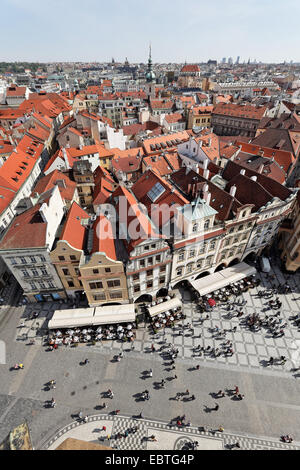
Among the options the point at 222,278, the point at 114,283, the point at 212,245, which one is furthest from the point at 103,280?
the point at 222,278

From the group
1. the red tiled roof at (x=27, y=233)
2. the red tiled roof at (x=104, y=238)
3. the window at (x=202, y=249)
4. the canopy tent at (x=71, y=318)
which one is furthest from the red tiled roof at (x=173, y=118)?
the canopy tent at (x=71, y=318)

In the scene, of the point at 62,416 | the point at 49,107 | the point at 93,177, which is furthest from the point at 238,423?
the point at 49,107

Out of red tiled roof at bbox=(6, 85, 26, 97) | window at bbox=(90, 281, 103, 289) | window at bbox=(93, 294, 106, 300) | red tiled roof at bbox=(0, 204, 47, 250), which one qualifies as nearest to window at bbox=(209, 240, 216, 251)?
window at bbox=(90, 281, 103, 289)

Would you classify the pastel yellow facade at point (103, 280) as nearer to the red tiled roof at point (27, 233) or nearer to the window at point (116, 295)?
the window at point (116, 295)

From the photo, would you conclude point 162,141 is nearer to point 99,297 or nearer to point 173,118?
point 173,118

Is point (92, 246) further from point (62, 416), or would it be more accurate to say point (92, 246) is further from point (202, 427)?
point (202, 427)

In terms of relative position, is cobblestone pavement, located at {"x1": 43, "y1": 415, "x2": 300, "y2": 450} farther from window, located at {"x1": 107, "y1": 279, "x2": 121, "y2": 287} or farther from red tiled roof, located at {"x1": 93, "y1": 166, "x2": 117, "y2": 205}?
red tiled roof, located at {"x1": 93, "y1": 166, "x2": 117, "y2": 205}
